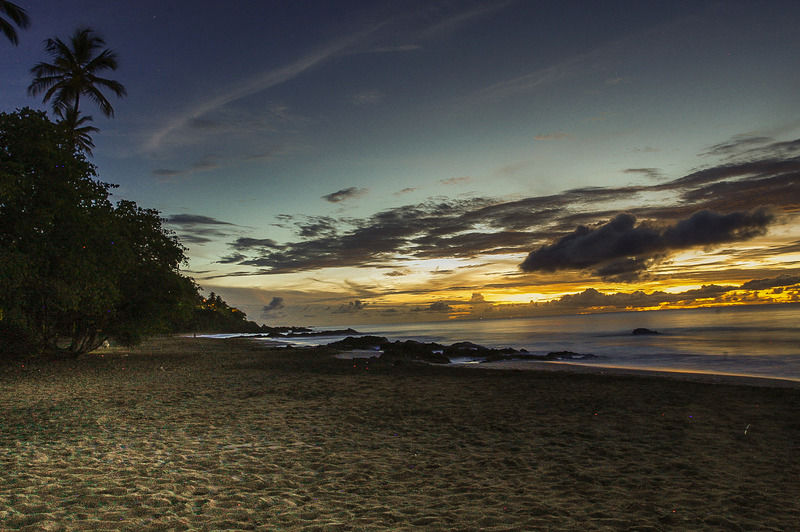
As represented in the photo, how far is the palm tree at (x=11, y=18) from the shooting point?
20672 millimetres

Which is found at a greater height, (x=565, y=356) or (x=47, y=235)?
(x=47, y=235)

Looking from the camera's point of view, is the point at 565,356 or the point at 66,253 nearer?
the point at 66,253

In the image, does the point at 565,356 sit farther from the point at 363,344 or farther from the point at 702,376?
the point at 363,344

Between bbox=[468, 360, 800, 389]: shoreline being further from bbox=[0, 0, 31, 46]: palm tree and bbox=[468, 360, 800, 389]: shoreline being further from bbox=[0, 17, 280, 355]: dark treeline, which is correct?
bbox=[0, 0, 31, 46]: palm tree

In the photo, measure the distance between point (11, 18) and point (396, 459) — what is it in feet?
86.8

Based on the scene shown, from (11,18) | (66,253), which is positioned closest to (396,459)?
(66,253)

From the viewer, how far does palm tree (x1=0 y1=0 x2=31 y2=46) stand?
20672mm

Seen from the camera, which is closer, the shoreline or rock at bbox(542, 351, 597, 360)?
the shoreline

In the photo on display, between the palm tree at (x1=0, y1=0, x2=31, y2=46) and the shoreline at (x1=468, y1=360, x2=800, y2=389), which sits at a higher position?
the palm tree at (x1=0, y1=0, x2=31, y2=46)

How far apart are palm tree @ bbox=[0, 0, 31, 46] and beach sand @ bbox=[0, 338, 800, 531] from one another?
1693cm

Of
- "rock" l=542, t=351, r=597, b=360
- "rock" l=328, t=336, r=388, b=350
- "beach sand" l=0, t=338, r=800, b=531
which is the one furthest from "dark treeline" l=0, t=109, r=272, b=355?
"rock" l=542, t=351, r=597, b=360

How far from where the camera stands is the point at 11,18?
2123cm

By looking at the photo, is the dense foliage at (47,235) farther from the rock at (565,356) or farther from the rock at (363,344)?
the rock at (565,356)

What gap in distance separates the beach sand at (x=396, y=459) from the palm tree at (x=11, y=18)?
1693 cm
